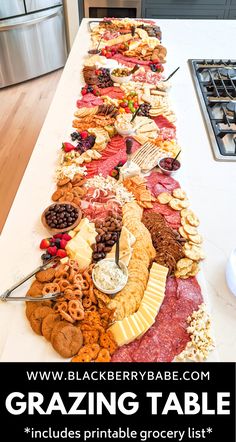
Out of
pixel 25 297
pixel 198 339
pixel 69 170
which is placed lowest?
pixel 198 339

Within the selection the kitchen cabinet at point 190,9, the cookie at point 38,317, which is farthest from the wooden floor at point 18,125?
the cookie at point 38,317

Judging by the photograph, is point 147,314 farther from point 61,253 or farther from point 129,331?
point 61,253

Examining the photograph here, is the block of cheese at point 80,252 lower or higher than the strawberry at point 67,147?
lower

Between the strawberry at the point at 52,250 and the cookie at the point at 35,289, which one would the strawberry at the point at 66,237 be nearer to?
the strawberry at the point at 52,250

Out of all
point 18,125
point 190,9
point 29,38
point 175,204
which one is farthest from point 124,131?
point 190,9

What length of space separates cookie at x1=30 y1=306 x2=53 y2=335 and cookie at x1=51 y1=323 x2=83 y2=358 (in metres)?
0.06

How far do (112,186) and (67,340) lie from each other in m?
0.70

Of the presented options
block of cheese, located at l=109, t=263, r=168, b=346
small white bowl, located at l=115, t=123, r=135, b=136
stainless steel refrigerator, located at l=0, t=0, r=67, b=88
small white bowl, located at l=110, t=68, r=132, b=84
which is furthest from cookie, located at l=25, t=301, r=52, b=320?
stainless steel refrigerator, located at l=0, t=0, r=67, b=88

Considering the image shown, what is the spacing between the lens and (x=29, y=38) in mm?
3736

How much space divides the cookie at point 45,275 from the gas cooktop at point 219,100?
96 centimetres

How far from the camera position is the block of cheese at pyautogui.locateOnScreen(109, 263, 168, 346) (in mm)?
997

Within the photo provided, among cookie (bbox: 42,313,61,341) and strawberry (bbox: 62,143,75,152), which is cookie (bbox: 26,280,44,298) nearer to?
cookie (bbox: 42,313,61,341)

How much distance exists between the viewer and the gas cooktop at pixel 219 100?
1722 millimetres

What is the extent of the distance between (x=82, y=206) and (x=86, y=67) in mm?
1305
